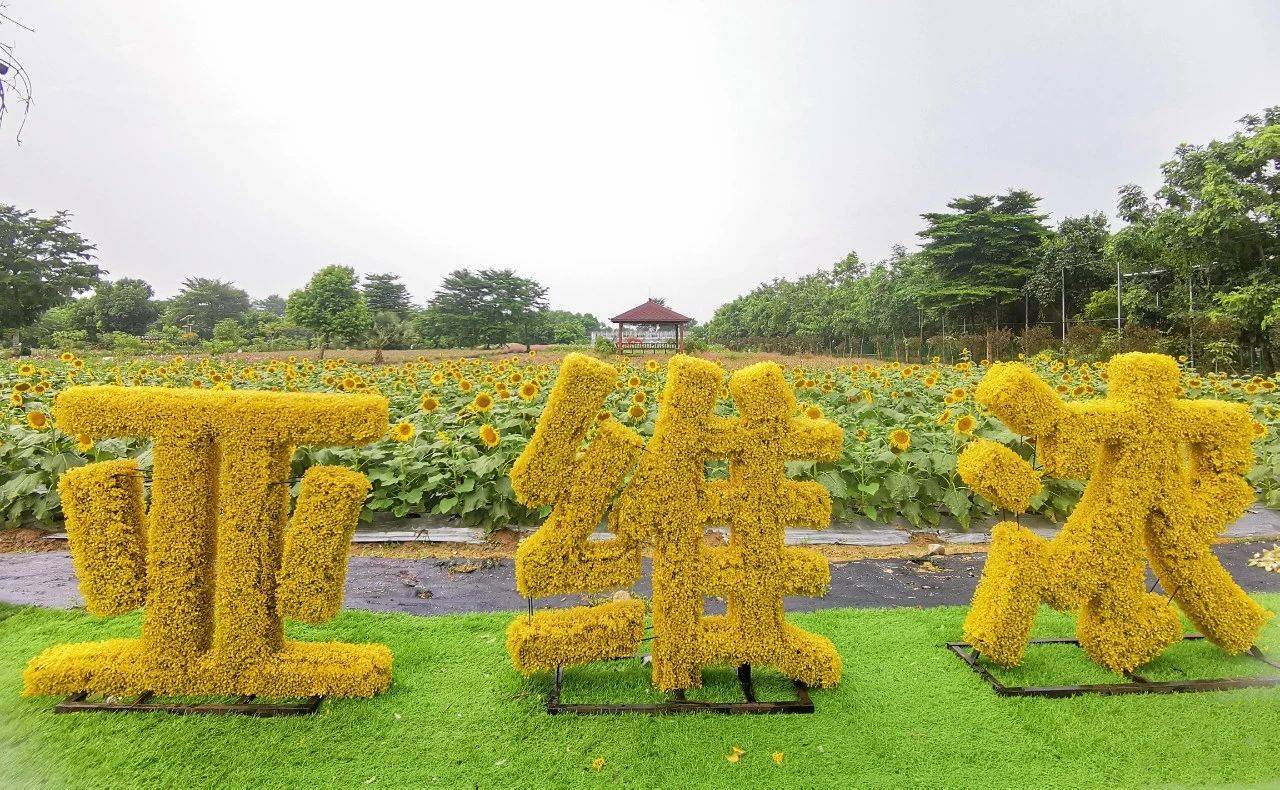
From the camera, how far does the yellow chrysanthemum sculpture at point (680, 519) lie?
251 cm

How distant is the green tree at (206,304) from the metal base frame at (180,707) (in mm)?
51762

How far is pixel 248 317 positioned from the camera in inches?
1560

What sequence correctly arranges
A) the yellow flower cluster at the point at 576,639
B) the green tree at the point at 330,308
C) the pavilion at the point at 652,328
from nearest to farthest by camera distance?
the yellow flower cluster at the point at 576,639 → the pavilion at the point at 652,328 → the green tree at the point at 330,308

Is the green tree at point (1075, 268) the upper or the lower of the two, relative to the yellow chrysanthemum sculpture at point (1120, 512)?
upper

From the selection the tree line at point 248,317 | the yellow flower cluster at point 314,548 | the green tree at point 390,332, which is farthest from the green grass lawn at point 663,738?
the green tree at point 390,332

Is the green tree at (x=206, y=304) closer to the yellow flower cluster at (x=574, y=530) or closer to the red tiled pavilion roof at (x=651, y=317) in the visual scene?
the red tiled pavilion roof at (x=651, y=317)

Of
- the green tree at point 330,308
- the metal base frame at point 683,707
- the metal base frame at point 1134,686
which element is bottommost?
the metal base frame at point 1134,686

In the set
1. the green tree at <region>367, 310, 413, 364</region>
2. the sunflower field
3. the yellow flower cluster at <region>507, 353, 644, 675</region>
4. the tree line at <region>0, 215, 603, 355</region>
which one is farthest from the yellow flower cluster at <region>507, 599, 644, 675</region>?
the green tree at <region>367, 310, 413, 364</region>

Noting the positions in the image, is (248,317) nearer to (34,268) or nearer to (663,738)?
(34,268)

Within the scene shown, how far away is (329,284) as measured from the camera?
33.0 metres

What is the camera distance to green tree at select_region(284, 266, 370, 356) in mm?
32062

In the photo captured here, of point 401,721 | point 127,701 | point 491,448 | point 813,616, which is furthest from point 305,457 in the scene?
point 813,616

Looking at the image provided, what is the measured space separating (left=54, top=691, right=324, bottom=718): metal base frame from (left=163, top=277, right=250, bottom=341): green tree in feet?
170

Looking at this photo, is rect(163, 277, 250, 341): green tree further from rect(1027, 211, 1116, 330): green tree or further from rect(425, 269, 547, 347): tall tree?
rect(1027, 211, 1116, 330): green tree
